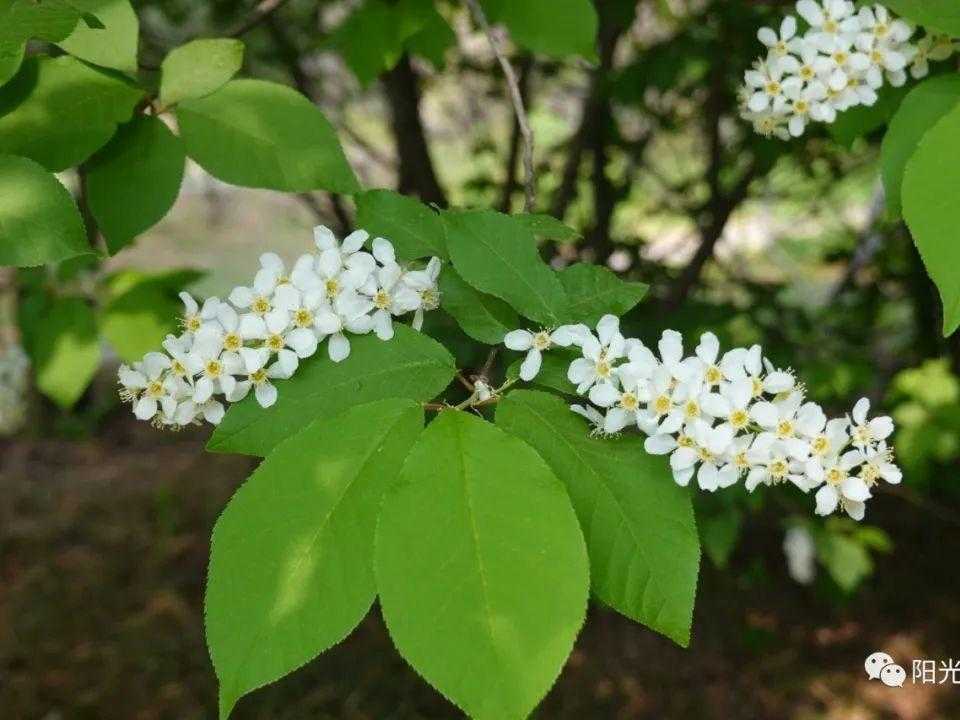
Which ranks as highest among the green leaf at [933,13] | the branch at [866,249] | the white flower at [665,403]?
the green leaf at [933,13]

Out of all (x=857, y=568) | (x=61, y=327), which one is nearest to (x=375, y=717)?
(x=857, y=568)

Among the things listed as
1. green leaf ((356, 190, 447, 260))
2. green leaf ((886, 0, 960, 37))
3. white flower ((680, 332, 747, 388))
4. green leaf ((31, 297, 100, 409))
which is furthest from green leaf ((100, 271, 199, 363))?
green leaf ((886, 0, 960, 37))

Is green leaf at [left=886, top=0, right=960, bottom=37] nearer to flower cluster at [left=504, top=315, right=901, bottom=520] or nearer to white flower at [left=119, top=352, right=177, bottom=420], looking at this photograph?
A: flower cluster at [left=504, top=315, right=901, bottom=520]

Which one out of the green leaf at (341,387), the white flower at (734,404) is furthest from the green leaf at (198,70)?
the white flower at (734,404)

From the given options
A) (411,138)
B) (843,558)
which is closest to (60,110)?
(411,138)

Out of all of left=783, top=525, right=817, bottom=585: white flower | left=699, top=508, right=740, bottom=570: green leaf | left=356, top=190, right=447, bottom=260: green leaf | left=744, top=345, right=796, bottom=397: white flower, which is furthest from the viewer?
left=783, top=525, right=817, bottom=585: white flower

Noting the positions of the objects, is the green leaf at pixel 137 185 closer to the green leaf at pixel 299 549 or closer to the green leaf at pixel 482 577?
the green leaf at pixel 299 549
